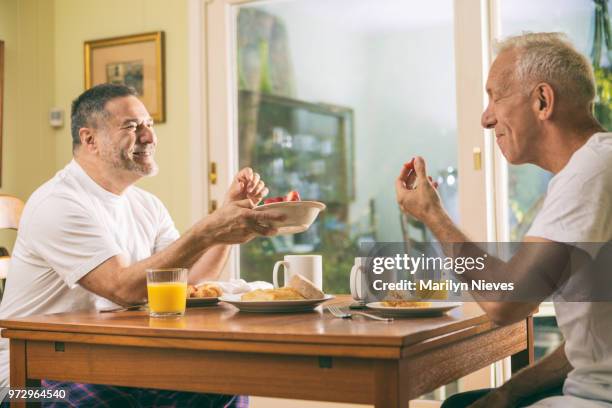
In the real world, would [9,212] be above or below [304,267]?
above

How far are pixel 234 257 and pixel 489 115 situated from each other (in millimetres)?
2314

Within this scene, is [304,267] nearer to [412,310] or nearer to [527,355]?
[412,310]

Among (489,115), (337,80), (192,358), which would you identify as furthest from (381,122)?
(192,358)

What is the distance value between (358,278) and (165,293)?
47cm

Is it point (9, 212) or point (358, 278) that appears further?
point (9, 212)

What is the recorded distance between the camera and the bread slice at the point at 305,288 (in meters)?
1.83

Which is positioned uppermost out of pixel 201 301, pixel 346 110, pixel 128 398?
pixel 346 110

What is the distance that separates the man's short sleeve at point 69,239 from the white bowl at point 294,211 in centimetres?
47

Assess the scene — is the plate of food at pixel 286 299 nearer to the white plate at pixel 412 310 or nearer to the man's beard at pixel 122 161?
the white plate at pixel 412 310

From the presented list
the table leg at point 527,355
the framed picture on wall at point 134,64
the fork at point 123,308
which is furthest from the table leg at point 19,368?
the framed picture on wall at point 134,64

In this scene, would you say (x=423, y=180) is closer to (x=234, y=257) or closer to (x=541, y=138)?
(x=541, y=138)

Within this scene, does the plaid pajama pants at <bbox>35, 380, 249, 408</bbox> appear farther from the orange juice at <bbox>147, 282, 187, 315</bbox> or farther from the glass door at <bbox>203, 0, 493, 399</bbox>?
the glass door at <bbox>203, 0, 493, 399</bbox>

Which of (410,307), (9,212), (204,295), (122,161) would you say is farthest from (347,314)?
(9,212)

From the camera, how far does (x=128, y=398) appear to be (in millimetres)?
1961
